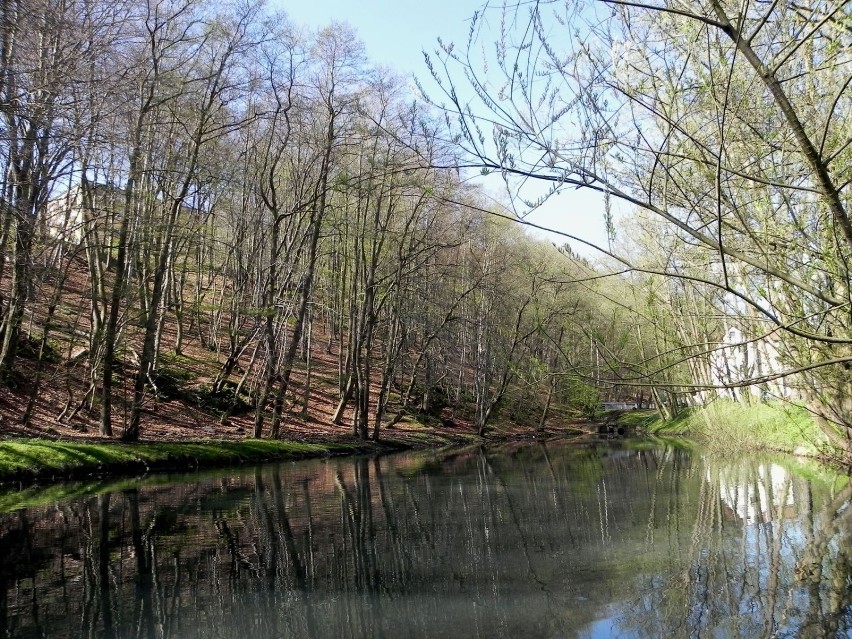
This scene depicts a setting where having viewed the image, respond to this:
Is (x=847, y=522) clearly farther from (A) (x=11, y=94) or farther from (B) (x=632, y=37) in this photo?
(A) (x=11, y=94)

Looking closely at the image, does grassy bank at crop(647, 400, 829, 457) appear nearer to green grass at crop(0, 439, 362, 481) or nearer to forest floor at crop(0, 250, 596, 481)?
forest floor at crop(0, 250, 596, 481)

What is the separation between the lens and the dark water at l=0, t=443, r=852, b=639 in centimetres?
508

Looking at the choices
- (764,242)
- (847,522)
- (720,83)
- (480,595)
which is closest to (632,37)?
(720,83)

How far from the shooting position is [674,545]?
24.4ft

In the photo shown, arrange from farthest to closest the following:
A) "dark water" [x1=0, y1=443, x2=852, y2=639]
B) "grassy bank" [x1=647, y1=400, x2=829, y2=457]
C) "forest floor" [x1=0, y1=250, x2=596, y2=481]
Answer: "grassy bank" [x1=647, y1=400, x2=829, y2=457] → "forest floor" [x1=0, y1=250, x2=596, y2=481] → "dark water" [x1=0, y1=443, x2=852, y2=639]

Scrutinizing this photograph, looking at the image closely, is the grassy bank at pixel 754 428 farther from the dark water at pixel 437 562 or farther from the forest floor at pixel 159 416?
the forest floor at pixel 159 416

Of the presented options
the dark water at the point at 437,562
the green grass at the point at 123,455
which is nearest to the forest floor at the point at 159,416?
the green grass at the point at 123,455

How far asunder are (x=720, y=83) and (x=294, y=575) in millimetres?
5389

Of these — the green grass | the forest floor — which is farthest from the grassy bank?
the green grass

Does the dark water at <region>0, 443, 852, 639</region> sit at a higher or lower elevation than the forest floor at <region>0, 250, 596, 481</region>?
lower

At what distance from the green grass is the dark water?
7.03ft

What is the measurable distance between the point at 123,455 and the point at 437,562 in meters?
11.6

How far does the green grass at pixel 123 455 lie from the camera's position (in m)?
14.4

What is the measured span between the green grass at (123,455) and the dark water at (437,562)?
2142 mm
